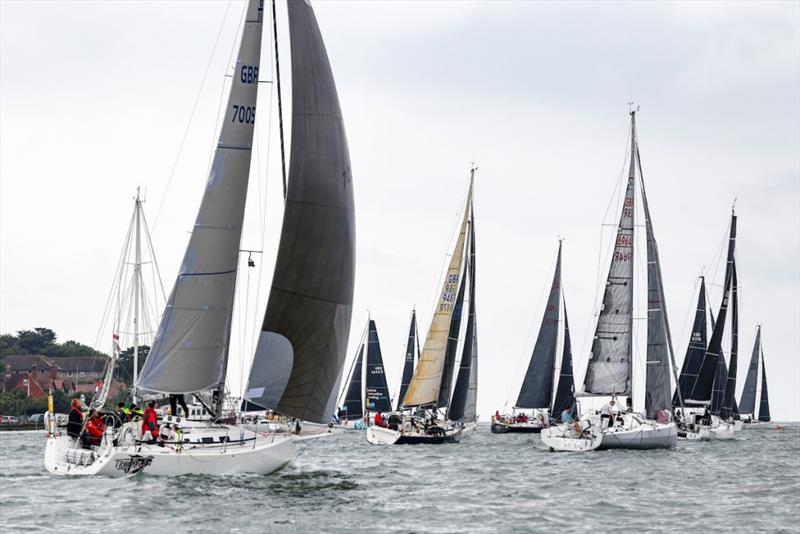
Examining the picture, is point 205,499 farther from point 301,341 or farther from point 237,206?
point 237,206

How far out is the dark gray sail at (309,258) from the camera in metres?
28.2

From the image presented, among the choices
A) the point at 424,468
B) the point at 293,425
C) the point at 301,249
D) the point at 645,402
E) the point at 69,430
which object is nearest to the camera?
the point at 301,249

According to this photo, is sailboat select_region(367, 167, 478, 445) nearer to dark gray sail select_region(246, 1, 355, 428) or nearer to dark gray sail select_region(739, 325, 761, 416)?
dark gray sail select_region(246, 1, 355, 428)

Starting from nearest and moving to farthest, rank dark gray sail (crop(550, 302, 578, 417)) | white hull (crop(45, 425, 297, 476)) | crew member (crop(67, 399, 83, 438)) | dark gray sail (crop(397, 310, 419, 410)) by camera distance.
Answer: white hull (crop(45, 425, 297, 476)) < crew member (crop(67, 399, 83, 438)) < dark gray sail (crop(550, 302, 578, 417)) < dark gray sail (crop(397, 310, 419, 410))

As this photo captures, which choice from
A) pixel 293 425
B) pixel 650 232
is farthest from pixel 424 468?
pixel 650 232

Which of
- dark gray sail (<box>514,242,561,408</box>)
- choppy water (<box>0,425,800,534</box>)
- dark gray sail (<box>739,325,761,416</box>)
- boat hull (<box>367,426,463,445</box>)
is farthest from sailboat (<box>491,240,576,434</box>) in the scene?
dark gray sail (<box>739,325,761,416</box>)

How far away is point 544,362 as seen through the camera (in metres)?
75.8

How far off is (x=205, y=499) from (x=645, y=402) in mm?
29979

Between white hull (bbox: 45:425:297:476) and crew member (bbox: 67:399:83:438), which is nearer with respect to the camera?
white hull (bbox: 45:425:297:476)

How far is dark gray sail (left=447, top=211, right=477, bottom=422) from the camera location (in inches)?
2424

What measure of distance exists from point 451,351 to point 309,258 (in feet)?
109

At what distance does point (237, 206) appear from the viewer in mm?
30891

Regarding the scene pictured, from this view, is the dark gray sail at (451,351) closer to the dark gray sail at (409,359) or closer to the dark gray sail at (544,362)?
the dark gray sail at (544,362)

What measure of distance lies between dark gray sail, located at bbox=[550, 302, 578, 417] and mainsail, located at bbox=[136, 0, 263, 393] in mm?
45991
